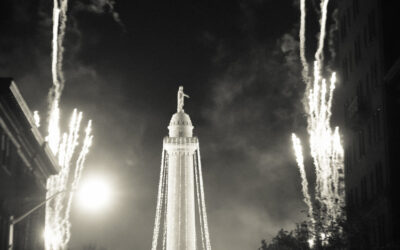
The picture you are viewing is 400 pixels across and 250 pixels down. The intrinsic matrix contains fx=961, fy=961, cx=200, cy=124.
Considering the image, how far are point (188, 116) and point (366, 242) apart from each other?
71.5 m

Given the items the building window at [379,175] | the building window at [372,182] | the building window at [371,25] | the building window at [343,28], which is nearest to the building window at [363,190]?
the building window at [372,182]

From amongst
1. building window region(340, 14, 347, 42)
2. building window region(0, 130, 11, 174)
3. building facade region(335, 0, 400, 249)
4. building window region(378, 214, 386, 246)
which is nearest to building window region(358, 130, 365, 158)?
building facade region(335, 0, 400, 249)

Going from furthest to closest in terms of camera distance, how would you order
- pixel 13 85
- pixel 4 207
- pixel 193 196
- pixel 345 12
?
pixel 193 196
pixel 345 12
pixel 4 207
pixel 13 85

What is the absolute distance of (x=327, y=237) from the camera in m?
83.4

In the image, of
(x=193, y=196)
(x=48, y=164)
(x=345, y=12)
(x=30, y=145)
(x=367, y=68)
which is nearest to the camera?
(x=30, y=145)

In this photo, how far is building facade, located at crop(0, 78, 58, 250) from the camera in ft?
195

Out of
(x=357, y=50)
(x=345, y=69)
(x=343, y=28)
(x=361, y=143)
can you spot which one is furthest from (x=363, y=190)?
(x=343, y=28)

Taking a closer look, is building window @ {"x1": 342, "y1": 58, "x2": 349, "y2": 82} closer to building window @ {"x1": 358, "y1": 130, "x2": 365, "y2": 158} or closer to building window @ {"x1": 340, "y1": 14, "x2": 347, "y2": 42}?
building window @ {"x1": 340, "y1": 14, "x2": 347, "y2": 42}

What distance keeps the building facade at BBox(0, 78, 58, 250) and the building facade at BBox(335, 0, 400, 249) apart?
2660 cm

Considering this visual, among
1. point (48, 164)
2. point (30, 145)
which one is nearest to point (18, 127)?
point (30, 145)

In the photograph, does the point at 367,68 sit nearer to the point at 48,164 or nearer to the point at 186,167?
the point at 48,164

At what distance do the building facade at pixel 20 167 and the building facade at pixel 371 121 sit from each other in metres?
26.6

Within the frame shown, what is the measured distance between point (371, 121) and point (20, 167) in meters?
38.6

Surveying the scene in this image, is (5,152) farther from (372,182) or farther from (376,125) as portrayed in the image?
(372,182)
